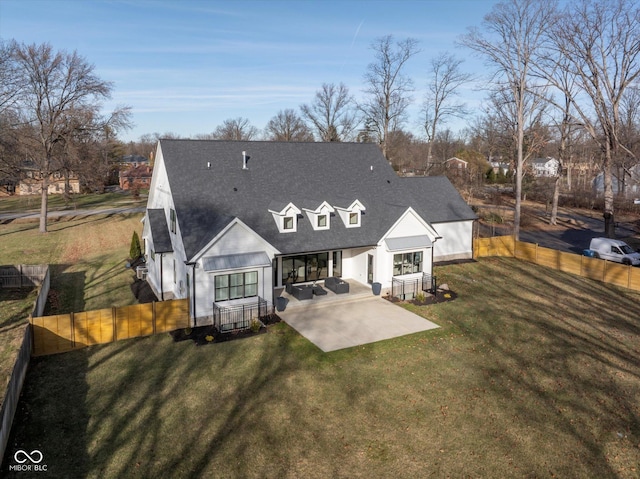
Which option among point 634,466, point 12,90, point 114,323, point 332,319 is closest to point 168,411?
point 114,323

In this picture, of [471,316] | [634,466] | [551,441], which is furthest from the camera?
[471,316]

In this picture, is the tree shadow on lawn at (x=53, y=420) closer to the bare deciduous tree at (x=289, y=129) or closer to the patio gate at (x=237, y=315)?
the patio gate at (x=237, y=315)

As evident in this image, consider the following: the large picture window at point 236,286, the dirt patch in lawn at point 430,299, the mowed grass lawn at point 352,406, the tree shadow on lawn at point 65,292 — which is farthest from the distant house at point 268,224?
the tree shadow on lawn at point 65,292

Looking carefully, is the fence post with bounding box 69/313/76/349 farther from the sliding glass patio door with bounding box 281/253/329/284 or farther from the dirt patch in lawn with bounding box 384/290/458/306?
the dirt patch in lawn with bounding box 384/290/458/306

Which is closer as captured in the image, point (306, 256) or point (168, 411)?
point (168, 411)

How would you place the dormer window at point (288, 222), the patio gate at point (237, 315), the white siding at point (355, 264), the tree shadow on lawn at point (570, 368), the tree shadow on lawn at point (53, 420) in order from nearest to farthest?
the tree shadow on lawn at point (53, 420) → the tree shadow on lawn at point (570, 368) → the patio gate at point (237, 315) → the dormer window at point (288, 222) → the white siding at point (355, 264)

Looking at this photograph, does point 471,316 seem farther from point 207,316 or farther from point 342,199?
point 207,316

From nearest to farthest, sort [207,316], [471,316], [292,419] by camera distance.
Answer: [292,419]
[207,316]
[471,316]
